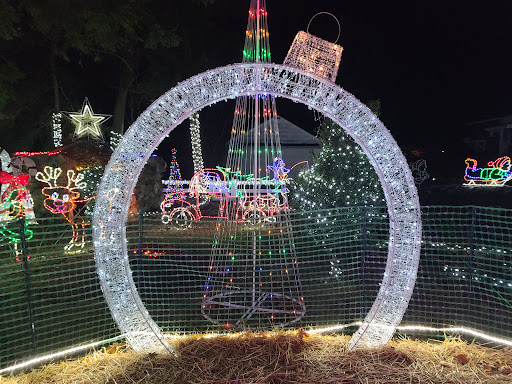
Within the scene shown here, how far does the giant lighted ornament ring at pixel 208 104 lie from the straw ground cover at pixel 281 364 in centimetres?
24

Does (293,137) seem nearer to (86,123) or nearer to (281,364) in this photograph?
(86,123)

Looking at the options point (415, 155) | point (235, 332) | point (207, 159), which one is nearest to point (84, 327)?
point (235, 332)

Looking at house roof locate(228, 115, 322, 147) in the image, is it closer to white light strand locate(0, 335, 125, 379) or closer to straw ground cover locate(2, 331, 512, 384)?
straw ground cover locate(2, 331, 512, 384)

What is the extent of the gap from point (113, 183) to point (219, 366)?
1949mm

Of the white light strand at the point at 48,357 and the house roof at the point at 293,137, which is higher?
the house roof at the point at 293,137

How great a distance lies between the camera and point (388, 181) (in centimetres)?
367

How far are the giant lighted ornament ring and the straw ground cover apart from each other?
0.79 ft

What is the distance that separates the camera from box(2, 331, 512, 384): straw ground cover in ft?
10.6

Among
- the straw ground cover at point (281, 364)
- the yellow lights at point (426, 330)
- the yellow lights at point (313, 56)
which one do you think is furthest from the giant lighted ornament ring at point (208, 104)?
the yellow lights at point (426, 330)

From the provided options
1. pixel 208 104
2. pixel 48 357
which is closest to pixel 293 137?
pixel 208 104

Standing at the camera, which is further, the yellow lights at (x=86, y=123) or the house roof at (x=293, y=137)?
the house roof at (x=293, y=137)

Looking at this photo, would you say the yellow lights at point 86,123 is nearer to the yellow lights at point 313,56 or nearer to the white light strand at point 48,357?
the white light strand at point 48,357

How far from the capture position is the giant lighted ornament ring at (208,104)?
357 centimetres

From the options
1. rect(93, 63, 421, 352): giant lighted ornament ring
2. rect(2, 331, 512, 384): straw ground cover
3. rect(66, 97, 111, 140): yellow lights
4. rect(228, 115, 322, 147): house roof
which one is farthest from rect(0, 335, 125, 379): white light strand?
rect(228, 115, 322, 147): house roof
